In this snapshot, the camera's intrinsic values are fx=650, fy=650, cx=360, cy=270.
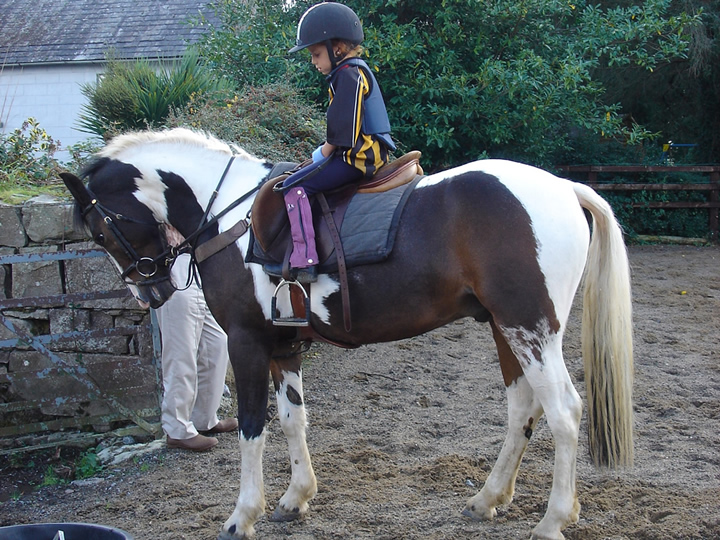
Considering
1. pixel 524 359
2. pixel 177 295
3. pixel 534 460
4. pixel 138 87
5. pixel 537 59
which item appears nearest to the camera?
pixel 524 359

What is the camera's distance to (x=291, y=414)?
3633mm

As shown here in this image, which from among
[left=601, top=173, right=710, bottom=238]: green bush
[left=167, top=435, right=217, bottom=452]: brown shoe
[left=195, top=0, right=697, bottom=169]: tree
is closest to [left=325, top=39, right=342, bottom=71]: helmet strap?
[left=167, top=435, right=217, bottom=452]: brown shoe

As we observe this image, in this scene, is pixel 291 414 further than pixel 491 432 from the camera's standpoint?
No

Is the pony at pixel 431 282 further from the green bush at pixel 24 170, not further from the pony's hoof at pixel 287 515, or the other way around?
the green bush at pixel 24 170

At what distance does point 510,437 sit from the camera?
3404mm

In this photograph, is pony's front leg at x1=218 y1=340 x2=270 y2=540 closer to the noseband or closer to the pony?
the pony

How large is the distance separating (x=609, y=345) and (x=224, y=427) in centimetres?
284

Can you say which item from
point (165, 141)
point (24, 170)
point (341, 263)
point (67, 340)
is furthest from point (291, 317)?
point (24, 170)

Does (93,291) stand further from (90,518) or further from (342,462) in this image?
(342,462)

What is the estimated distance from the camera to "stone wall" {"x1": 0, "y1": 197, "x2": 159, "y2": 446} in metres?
4.61

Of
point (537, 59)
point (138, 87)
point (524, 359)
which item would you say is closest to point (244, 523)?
point (524, 359)

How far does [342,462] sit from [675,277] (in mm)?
7014

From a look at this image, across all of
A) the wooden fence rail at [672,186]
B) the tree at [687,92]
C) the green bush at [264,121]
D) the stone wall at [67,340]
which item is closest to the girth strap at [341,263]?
the stone wall at [67,340]

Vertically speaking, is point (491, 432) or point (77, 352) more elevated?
point (77, 352)
